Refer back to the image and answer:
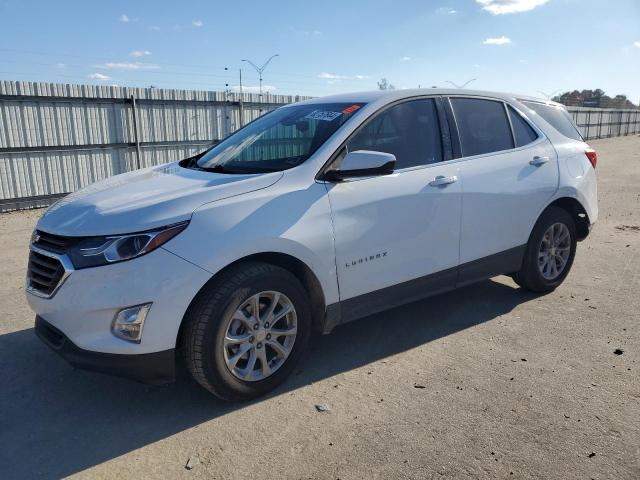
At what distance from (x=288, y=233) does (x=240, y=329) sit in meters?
0.64

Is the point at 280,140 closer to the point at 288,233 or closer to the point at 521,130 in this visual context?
the point at 288,233

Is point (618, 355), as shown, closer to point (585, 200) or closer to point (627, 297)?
point (627, 297)

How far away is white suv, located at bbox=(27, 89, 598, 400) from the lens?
110 inches

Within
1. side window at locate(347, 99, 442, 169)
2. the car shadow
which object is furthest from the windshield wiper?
the car shadow

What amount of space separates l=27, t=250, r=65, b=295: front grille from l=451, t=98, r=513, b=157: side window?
9.86 ft

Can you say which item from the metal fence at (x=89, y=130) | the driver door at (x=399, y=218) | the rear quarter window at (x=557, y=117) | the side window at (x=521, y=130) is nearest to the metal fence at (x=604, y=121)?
the metal fence at (x=89, y=130)

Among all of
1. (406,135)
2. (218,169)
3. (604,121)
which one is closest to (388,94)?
(406,135)

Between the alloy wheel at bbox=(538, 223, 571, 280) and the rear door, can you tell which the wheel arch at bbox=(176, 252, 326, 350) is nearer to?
the rear door

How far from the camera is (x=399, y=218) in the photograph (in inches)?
144

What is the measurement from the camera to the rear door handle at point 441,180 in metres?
3.84

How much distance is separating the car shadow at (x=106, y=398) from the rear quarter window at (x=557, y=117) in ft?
6.31

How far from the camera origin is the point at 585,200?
504 cm

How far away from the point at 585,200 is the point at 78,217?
4451 mm

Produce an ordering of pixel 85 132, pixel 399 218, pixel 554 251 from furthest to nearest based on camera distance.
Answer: pixel 85 132
pixel 554 251
pixel 399 218
